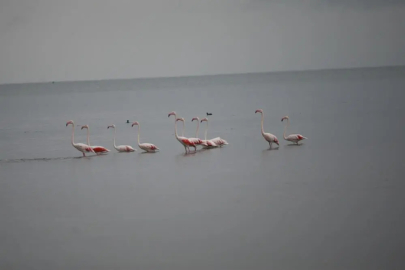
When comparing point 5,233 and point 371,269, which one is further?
point 5,233

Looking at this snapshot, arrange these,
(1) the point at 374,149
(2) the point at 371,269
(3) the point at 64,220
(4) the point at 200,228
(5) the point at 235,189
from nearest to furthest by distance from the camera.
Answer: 1. (2) the point at 371,269
2. (4) the point at 200,228
3. (3) the point at 64,220
4. (5) the point at 235,189
5. (1) the point at 374,149

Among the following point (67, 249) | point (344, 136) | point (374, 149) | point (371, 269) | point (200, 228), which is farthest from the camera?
point (344, 136)

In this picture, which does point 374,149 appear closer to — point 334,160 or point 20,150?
point 334,160

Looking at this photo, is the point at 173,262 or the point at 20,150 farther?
the point at 20,150

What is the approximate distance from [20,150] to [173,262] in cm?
958

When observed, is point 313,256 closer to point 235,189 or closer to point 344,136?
point 235,189

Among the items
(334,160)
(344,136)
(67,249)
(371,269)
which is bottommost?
(371,269)

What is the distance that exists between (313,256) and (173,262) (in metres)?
1.28

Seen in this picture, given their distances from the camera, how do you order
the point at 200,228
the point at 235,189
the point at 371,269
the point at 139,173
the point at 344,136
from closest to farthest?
the point at 371,269, the point at 200,228, the point at 235,189, the point at 139,173, the point at 344,136

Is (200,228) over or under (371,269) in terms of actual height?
over

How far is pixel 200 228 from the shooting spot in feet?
23.5

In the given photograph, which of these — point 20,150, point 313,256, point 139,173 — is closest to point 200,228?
point 313,256

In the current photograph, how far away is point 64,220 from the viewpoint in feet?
25.7

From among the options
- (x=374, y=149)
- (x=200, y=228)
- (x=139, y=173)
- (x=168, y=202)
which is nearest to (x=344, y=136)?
(x=374, y=149)
